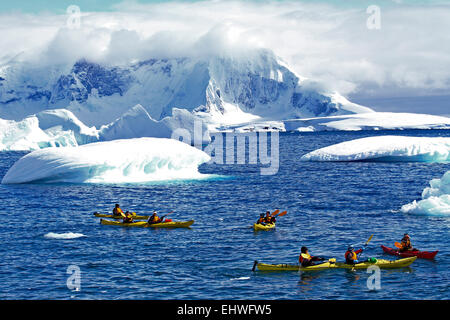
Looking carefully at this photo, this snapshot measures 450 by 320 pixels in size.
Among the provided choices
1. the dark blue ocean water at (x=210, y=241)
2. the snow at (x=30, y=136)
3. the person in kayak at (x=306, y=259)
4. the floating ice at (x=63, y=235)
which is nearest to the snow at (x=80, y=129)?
the snow at (x=30, y=136)

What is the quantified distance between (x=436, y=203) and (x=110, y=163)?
31289 millimetres

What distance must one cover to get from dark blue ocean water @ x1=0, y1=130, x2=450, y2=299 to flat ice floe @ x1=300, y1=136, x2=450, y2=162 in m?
20.7

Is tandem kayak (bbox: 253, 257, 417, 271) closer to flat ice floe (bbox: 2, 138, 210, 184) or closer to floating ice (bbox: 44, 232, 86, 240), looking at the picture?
floating ice (bbox: 44, 232, 86, 240)

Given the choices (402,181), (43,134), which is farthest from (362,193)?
(43,134)

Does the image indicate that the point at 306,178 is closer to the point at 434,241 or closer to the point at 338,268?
the point at 434,241

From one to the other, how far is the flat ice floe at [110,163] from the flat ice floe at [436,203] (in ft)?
90.6

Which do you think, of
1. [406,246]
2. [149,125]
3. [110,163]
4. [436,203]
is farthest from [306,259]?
[149,125]

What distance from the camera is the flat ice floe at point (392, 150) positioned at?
80938 millimetres

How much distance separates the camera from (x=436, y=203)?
40.7m

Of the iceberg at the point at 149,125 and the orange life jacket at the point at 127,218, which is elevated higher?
the iceberg at the point at 149,125

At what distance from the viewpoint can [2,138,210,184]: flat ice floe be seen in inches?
2295

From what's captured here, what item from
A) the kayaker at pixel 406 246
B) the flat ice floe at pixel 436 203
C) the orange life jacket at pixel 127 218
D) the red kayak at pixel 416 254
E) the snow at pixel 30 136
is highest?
the snow at pixel 30 136

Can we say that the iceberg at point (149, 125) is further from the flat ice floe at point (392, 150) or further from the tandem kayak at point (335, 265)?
the tandem kayak at point (335, 265)

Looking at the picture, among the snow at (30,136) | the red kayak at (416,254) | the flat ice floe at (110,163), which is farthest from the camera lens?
the snow at (30,136)
